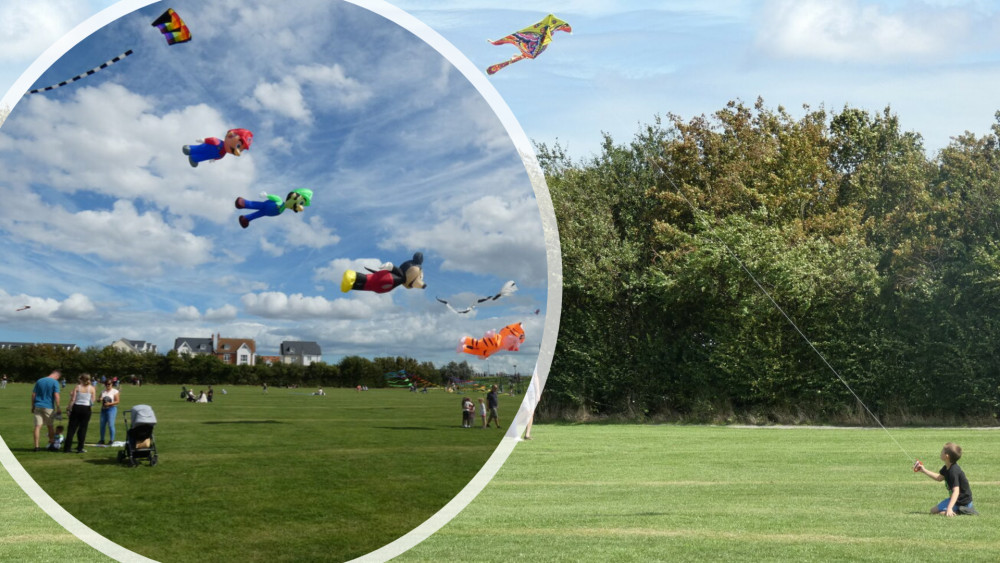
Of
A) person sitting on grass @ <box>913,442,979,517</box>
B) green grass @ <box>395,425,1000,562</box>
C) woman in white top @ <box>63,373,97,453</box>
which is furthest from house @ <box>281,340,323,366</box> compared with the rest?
person sitting on grass @ <box>913,442,979,517</box>

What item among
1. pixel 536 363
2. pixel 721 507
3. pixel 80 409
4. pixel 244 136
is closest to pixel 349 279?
pixel 244 136

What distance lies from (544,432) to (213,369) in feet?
75.5

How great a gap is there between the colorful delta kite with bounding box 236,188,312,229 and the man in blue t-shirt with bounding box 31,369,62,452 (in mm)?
1044

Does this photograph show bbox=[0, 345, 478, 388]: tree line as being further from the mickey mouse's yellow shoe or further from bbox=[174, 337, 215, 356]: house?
the mickey mouse's yellow shoe

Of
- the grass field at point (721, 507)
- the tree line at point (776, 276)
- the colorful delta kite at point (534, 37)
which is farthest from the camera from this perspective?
the tree line at point (776, 276)

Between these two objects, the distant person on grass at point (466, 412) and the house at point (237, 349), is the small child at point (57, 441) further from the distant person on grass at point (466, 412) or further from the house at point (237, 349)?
the distant person on grass at point (466, 412)

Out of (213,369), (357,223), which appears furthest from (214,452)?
(357,223)

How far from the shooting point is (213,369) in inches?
161

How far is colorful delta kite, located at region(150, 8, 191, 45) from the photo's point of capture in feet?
14.0

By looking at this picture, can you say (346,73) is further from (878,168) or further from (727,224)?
(878,168)

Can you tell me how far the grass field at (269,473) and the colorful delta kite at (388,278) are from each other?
48 cm

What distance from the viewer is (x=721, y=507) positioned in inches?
452

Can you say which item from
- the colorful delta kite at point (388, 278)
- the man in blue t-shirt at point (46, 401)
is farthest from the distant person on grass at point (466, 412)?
the man in blue t-shirt at point (46, 401)

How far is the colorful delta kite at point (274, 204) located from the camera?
414 centimetres
